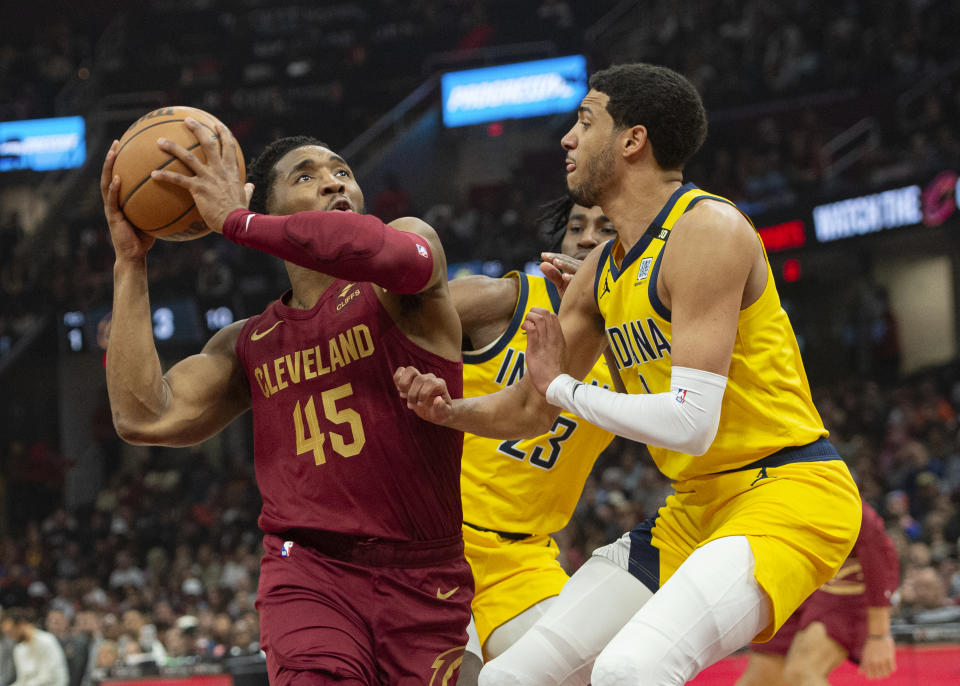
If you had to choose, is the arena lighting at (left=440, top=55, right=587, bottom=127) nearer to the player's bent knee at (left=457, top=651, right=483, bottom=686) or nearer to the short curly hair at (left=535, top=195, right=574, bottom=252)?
the short curly hair at (left=535, top=195, right=574, bottom=252)

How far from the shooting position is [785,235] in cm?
1582

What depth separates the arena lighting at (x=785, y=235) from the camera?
51.5ft

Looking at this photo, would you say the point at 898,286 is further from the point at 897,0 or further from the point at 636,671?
the point at 636,671

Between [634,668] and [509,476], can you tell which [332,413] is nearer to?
[634,668]

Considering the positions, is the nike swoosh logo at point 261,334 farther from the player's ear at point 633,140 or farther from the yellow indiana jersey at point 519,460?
the player's ear at point 633,140

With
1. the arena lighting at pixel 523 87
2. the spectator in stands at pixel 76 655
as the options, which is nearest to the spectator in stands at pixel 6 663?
the spectator in stands at pixel 76 655

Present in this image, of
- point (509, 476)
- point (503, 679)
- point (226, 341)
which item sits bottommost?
point (503, 679)

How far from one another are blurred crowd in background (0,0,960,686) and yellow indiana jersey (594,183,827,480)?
17.4ft

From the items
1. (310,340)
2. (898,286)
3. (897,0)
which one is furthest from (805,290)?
(310,340)

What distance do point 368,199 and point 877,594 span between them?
16968 millimetres

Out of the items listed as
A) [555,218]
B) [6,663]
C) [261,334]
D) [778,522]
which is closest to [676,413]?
[778,522]

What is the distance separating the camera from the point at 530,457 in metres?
4.59

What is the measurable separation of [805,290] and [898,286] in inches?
65.3

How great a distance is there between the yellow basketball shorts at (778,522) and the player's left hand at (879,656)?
3.13 m
